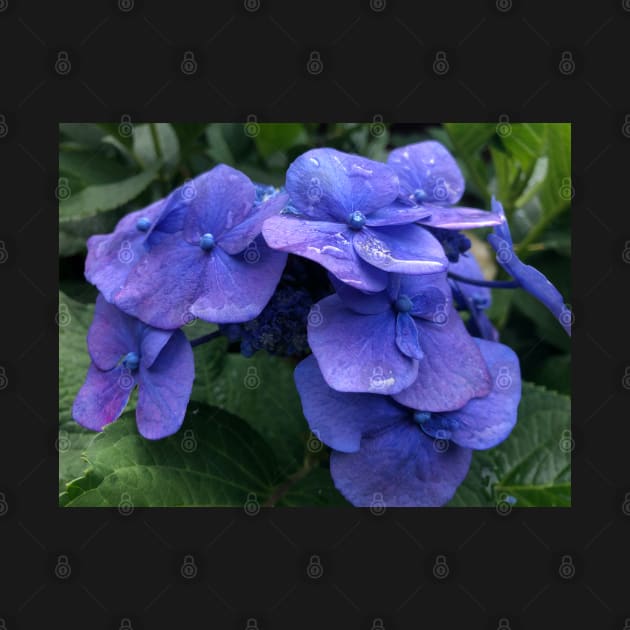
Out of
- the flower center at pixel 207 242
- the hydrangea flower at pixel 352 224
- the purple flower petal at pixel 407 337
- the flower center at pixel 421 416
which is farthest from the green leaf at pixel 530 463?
the flower center at pixel 207 242

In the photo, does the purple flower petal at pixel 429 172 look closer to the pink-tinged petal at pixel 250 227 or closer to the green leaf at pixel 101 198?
the pink-tinged petal at pixel 250 227

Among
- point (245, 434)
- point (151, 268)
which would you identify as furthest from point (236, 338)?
point (245, 434)

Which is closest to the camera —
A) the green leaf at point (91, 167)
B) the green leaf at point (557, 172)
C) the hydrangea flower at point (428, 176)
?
the hydrangea flower at point (428, 176)

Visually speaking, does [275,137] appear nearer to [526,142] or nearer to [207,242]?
[526,142]

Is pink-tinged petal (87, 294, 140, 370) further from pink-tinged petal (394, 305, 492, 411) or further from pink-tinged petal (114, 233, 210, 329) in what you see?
pink-tinged petal (394, 305, 492, 411)

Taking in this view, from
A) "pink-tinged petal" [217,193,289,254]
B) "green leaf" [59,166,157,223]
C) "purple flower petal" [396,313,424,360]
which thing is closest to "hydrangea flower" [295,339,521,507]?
"purple flower petal" [396,313,424,360]
